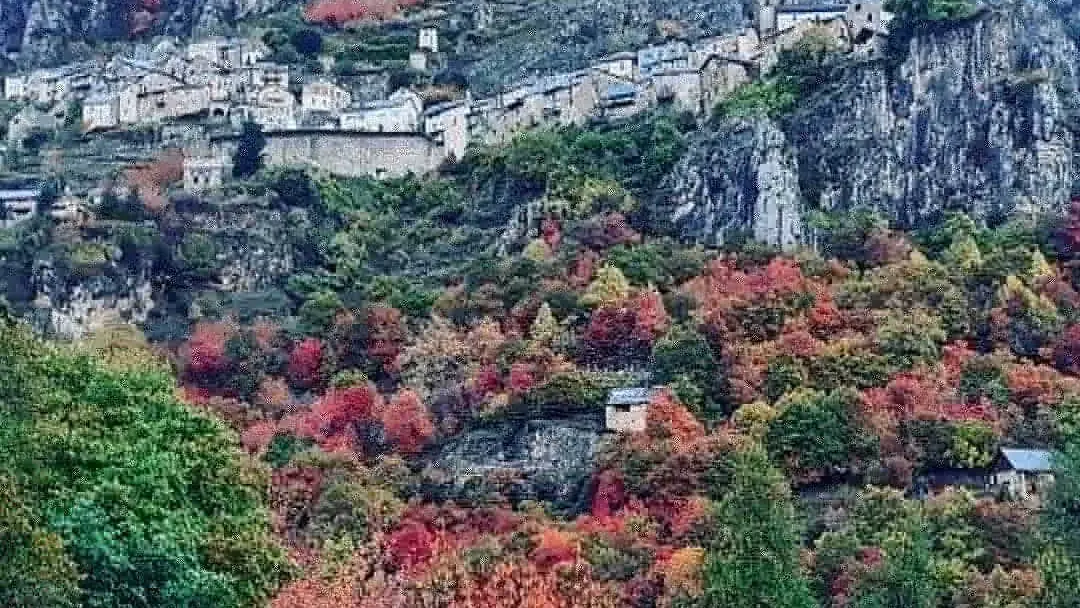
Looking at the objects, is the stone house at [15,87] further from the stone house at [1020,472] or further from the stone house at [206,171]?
the stone house at [1020,472]

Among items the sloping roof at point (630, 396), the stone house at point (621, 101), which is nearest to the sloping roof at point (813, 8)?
the stone house at point (621, 101)

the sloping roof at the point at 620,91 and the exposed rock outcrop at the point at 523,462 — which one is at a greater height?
the sloping roof at the point at 620,91

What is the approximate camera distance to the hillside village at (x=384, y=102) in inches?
3440

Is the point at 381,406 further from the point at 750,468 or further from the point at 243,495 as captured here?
the point at 243,495

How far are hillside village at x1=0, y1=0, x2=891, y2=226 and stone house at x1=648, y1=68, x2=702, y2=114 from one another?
3 cm

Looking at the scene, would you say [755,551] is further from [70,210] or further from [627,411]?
[70,210]

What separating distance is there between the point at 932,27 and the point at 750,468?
3628 cm

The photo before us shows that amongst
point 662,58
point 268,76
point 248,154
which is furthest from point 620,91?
point 268,76

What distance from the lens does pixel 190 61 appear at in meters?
98.2

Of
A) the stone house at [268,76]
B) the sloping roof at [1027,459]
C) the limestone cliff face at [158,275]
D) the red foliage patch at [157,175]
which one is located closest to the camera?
the sloping roof at [1027,459]

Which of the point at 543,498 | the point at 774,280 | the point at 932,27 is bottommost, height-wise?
the point at 543,498

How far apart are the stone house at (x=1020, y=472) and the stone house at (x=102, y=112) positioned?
43.9 metres

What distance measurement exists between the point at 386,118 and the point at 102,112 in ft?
37.5

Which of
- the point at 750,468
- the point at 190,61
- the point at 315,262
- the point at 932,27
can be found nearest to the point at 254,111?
the point at 190,61
